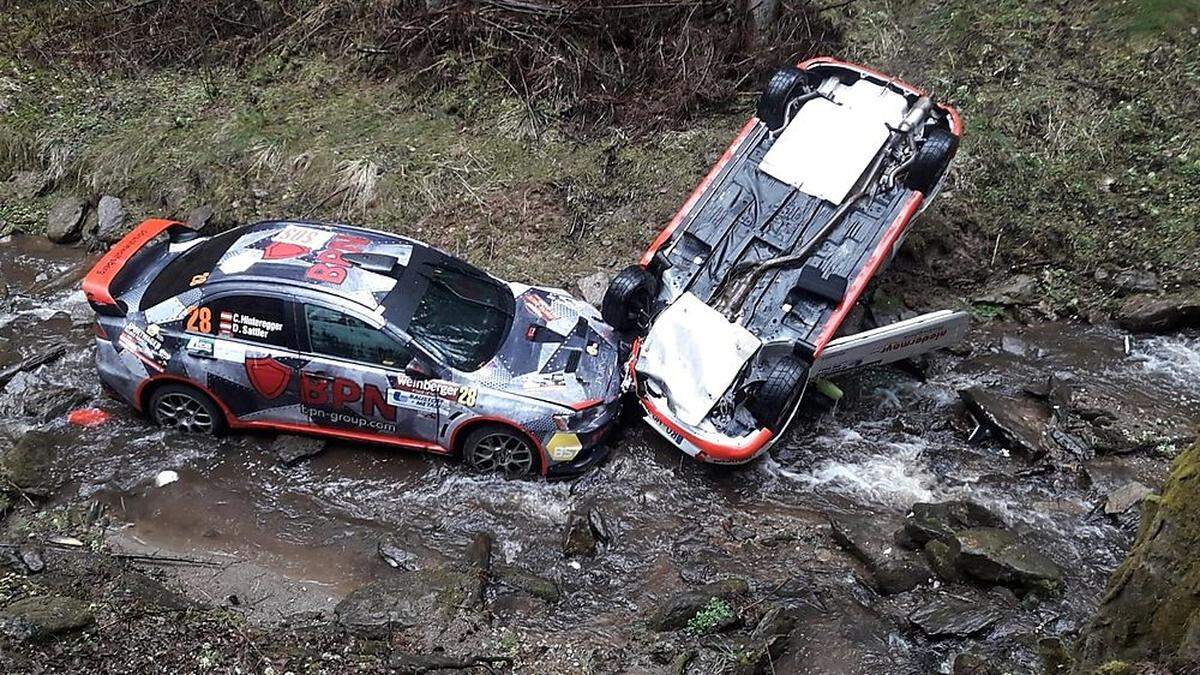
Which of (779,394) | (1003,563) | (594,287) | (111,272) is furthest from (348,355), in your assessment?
(1003,563)

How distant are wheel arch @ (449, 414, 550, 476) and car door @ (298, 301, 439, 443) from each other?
0.16 metres

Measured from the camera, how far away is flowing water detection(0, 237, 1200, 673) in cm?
609

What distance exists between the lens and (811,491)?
712cm

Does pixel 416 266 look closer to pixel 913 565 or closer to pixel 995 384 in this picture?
pixel 913 565

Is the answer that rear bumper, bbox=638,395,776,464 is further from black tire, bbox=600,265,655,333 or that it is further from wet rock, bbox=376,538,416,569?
wet rock, bbox=376,538,416,569

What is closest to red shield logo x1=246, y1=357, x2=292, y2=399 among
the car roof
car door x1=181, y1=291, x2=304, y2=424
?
car door x1=181, y1=291, x2=304, y2=424

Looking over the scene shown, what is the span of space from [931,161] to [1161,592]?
4.95 m

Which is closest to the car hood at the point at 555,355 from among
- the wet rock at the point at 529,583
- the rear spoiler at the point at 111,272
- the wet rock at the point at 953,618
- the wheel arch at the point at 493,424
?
the wheel arch at the point at 493,424

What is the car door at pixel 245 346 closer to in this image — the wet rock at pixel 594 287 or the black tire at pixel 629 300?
the black tire at pixel 629 300

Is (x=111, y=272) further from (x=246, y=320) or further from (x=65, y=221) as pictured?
(x=65, y=221)

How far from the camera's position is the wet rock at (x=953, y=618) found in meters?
5.49

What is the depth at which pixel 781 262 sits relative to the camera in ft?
25.4

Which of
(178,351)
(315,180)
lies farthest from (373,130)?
(178,351)

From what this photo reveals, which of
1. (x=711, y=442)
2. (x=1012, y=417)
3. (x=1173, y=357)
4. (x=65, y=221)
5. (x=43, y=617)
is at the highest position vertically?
(x=1173, y=357)
